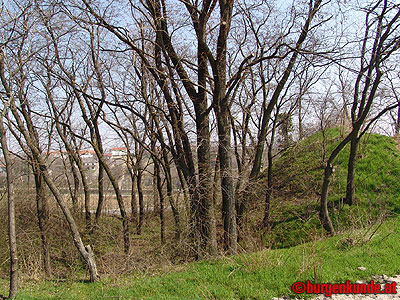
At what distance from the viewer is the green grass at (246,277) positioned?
4207mm

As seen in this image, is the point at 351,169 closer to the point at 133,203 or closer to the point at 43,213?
the point at 133,203

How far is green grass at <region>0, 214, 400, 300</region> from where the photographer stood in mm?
4207

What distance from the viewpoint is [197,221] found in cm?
688

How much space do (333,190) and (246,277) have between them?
23.2 feet

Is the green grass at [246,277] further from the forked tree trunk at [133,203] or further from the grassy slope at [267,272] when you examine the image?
the forked tree trunk at [133,203]

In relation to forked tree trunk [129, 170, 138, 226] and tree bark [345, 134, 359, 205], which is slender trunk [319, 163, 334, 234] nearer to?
tree bark [345, 134, 359, 205]

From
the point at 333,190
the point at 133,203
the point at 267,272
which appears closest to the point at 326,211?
the point at 333,190

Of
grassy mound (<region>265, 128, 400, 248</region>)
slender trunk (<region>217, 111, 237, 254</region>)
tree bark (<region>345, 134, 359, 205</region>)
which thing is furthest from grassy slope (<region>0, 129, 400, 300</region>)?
slender trunk (<region>217, 111, 237, 254</region>)

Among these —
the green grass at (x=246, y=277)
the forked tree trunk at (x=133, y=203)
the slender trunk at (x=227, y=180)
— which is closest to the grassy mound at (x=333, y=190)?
the slender trunk at (x=227, y=180)

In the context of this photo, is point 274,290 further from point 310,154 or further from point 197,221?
point 310,154

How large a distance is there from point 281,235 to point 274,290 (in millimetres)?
5353

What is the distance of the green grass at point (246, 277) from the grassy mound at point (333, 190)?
2010 millimetres

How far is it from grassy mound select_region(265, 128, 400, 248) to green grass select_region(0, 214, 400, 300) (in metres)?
2.01

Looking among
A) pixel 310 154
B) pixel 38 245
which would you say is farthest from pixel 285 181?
pixel 38 245
